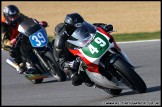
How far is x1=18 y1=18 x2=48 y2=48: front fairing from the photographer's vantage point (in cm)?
1205

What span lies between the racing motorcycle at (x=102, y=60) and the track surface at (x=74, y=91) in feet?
0.85

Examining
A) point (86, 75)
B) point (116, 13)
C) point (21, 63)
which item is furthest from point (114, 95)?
point (116, 13)

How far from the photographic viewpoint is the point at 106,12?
2569 cm

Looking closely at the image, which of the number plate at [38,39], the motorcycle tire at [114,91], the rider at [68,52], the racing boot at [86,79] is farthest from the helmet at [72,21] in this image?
the number plate at [38,39]

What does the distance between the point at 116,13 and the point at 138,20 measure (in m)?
2.51

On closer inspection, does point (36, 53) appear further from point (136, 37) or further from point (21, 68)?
point (136, 37)

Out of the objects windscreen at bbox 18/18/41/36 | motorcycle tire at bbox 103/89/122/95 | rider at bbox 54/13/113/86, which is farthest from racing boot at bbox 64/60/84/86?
windscreen at bbox 18/18/41/36

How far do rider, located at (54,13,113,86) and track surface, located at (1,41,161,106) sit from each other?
14.7 inches

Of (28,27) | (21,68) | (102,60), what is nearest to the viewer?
(102,60)

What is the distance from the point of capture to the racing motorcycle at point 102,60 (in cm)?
885

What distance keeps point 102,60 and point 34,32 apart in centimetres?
334

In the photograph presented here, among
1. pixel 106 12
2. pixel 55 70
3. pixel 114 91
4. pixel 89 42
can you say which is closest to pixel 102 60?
pixel 89 42

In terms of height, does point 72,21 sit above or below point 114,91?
above

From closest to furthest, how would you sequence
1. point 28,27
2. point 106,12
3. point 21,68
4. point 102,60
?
point 102,60, point 28,27, point 21,68, point 106,12
